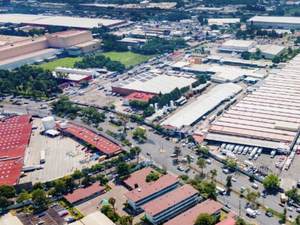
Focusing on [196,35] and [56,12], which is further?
[56,12]

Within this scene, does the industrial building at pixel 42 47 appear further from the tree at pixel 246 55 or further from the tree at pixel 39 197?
the tree at pixel 39 197

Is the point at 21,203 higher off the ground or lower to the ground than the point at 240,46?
lower

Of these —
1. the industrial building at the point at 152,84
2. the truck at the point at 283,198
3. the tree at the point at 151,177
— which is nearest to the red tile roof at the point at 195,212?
the tree at the point at 151,177

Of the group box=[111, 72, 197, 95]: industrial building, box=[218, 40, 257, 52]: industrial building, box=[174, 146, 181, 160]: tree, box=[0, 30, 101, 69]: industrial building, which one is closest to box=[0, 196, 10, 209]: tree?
box=[174, 146, 181, 160]: tree

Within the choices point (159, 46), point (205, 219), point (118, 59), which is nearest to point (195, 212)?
point (205, 219)

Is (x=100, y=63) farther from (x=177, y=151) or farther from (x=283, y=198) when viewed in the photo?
(x=283, y=198)

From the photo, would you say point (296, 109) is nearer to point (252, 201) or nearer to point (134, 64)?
point (252, 201)

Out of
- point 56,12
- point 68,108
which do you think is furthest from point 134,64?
point 56,12
